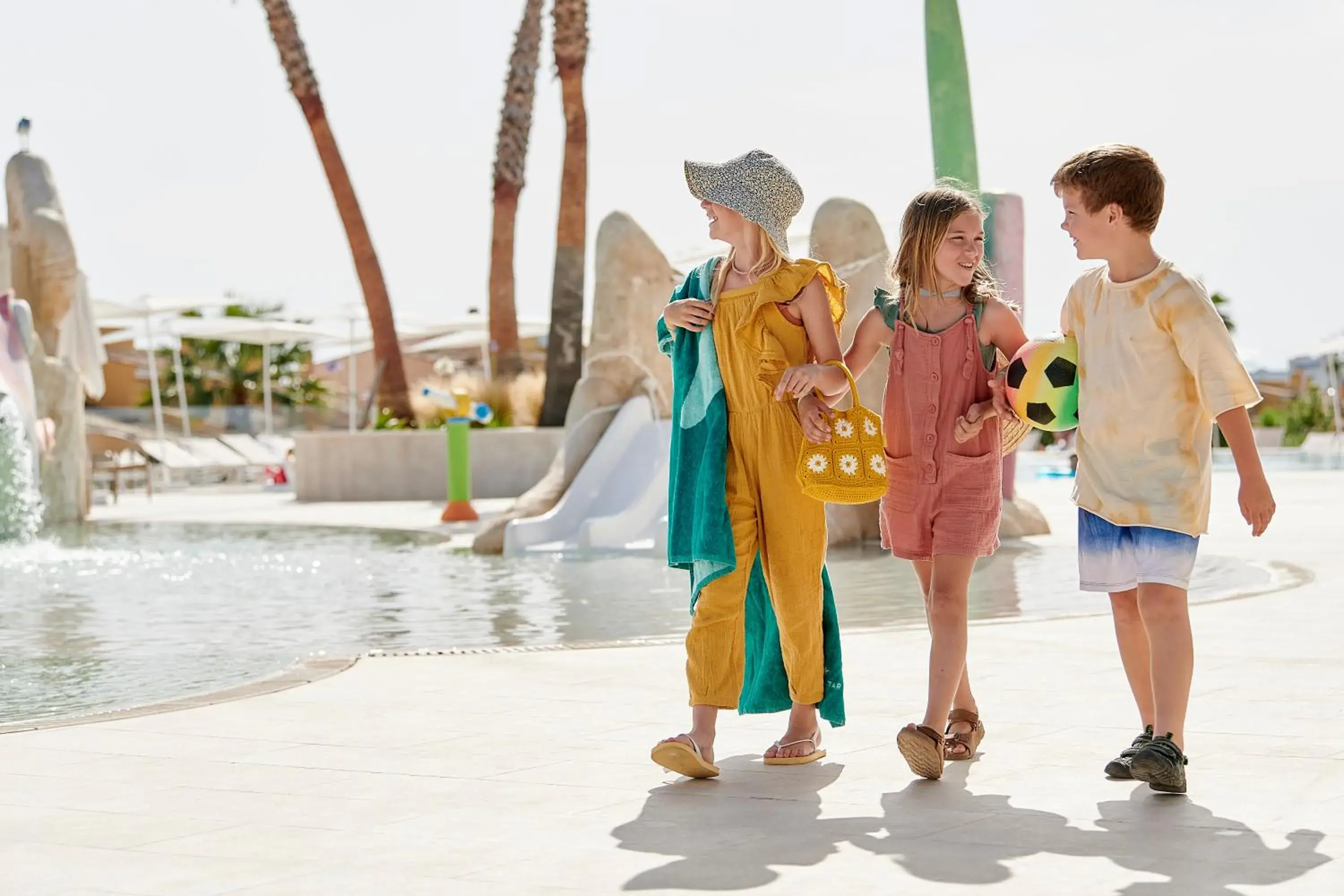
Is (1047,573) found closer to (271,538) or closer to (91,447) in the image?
(271,538)

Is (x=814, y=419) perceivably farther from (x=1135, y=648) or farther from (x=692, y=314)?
(x=1135, y=648)

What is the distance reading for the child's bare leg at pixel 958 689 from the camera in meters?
4.38

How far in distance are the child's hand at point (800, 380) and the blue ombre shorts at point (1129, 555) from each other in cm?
69

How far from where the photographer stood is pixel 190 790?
13.4 feet

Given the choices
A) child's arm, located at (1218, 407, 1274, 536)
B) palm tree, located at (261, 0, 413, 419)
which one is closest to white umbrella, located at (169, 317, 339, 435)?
palm tree, located at (261, 0, 413, 419)

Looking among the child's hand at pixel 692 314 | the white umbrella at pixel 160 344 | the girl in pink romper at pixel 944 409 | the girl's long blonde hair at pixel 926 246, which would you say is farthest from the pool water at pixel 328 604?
the white umbrella at pixel 160 344

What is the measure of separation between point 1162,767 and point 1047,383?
36.7 inches

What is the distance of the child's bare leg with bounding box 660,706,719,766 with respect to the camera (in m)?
4.17

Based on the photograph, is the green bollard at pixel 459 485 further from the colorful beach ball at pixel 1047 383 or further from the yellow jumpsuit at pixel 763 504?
the colorful beach ball at pixel 1047 383

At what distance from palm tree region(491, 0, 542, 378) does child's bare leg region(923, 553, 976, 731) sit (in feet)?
68.7

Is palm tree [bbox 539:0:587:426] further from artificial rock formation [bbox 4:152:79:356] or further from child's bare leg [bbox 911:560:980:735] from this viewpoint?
child's bare leg [bbox 911:560:980:735]

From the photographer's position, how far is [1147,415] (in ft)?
13.1

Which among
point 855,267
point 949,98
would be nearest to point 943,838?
point 855,267

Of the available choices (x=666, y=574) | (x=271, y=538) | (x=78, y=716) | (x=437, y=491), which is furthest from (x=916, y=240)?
(x=437, y=491)
